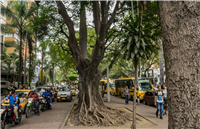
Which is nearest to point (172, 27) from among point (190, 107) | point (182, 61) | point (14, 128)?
point (182, 61)

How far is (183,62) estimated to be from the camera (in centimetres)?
183

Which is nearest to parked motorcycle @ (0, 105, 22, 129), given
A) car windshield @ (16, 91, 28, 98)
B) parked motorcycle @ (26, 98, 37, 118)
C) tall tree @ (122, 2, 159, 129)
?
parked motorcycle @ (26, 98, 37, 118)

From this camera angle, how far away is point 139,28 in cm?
624

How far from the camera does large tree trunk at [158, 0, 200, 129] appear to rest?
5.76ft

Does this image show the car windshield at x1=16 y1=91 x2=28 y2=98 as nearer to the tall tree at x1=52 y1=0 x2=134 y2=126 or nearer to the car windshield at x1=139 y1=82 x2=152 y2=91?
the tall tree at x1=52 y1=0 x2=134 y2=126

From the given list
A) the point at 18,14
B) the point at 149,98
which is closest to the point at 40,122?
the point at 149,98

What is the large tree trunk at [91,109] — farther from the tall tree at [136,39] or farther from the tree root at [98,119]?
the tall tree at [136,39]

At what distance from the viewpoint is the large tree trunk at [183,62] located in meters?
1.75

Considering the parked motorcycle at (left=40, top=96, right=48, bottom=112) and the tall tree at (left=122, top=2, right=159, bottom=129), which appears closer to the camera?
the tall tree at (left=122, top=2, right=159, bottom=129)

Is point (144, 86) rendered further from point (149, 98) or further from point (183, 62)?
point (183, 62)

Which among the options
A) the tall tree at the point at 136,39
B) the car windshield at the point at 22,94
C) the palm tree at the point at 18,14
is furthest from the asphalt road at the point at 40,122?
the palm tree at the point at 18,14

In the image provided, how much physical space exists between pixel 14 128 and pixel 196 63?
8342 millimetres

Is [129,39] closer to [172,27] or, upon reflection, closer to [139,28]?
[139,28]

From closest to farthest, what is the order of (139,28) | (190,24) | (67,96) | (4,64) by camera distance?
(190,24) < (139,28) < (67,96) < (4,64)
